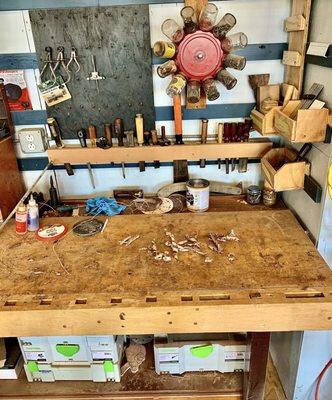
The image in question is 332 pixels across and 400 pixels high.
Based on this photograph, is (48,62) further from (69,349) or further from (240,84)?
(69,349)

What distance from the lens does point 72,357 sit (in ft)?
5.18

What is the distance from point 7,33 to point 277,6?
4.12 feet

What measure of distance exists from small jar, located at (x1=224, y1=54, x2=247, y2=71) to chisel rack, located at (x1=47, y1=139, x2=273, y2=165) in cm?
37

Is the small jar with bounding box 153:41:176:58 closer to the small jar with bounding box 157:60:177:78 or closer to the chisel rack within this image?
the small jar with bounding box 157:60:177:78

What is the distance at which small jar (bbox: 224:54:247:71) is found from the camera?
1.54 meters

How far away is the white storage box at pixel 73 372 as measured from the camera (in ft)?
5.26

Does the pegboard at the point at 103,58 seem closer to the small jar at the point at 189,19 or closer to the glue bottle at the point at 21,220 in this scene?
the small jar at the point at 189,19

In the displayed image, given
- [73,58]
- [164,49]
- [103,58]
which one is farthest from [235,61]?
[73,58]

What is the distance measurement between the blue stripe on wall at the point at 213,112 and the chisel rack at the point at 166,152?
159 millimetres

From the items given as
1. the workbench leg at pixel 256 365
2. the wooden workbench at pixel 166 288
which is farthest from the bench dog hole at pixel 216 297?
the workbench leg at pixel 256 365

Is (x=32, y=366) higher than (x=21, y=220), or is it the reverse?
(x=21, y=220)

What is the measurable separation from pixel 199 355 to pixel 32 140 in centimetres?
133

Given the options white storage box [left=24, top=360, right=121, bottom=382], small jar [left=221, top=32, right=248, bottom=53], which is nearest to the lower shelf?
white storage box [left=24, top=360, right=121, bottom=382]

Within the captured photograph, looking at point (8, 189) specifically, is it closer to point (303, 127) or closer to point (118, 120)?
point (118, 120)
